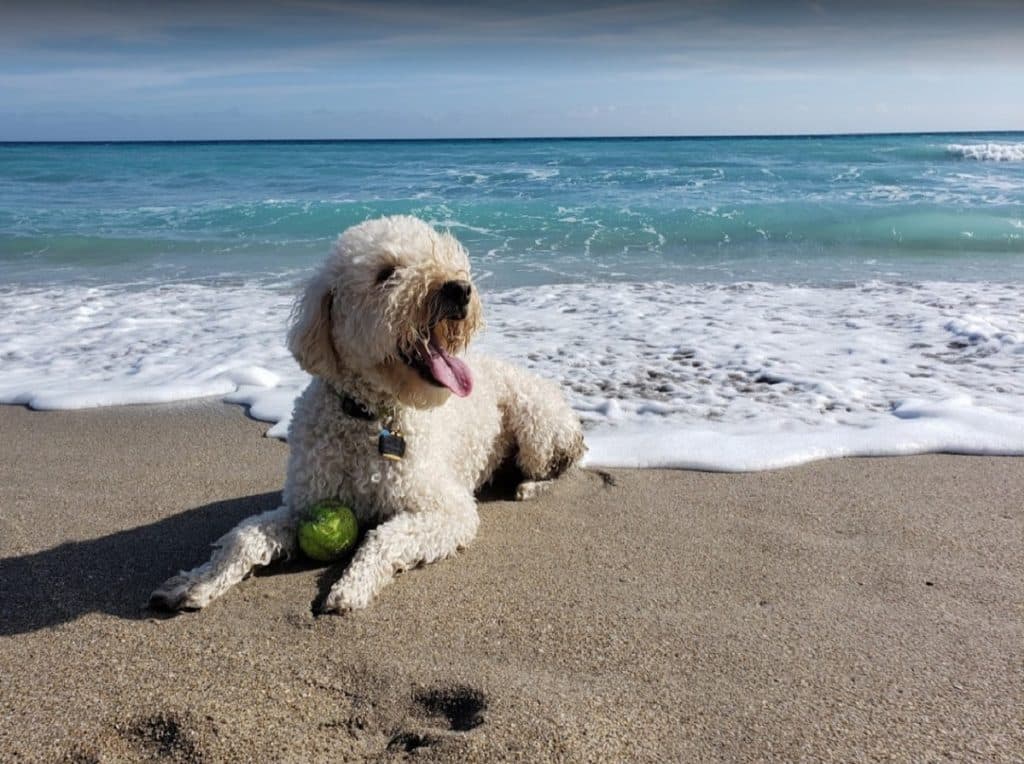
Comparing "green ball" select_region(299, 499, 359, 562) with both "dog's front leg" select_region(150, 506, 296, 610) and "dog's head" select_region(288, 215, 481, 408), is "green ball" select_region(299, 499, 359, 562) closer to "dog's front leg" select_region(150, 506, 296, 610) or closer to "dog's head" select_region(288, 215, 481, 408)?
"dog's front leg" select_region(150, 506, 296, 610)

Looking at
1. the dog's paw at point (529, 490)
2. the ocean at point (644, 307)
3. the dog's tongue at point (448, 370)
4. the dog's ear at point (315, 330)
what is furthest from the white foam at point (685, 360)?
the dog's ear at point (315, 330)

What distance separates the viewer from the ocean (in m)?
5.92

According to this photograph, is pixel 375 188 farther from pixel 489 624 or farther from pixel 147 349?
pixel 489 624

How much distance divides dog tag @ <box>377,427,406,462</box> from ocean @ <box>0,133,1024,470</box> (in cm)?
82

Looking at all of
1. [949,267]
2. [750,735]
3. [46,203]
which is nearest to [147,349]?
[750,735]

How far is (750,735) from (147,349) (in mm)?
6704

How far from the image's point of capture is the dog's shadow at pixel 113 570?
3.49 metres

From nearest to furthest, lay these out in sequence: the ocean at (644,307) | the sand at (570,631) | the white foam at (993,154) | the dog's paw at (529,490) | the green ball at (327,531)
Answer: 1. the sand at (570,631)
2. the green ball at (327,531)
3. the dog's paw at (529,490)
4. the ocean at (644,307)
5. the white foam at (993,154)

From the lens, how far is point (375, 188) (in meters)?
29.1

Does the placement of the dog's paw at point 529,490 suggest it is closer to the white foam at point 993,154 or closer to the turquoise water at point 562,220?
the turquoise water at point 562,220

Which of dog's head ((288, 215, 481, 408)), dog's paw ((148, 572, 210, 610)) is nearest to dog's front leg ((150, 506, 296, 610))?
dog's paw ((148, 572, 210, 610))

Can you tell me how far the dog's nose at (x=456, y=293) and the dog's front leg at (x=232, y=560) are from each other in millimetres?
1209

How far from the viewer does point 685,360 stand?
729 cm

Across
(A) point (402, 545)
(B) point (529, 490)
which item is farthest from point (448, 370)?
(B) point (529, 490)
